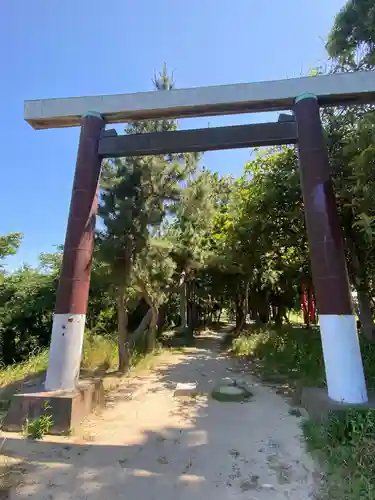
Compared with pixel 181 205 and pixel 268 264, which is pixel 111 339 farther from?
pixel 268 264

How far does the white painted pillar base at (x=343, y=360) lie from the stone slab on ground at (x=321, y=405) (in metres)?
0.09

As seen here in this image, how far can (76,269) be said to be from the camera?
4.89 meters

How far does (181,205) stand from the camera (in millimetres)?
8523

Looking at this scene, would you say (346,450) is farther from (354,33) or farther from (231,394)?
(354,33)

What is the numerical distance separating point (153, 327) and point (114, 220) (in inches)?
216

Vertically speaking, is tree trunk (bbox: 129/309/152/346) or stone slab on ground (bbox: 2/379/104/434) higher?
tree trunk (bbox: 129/309/152/346)

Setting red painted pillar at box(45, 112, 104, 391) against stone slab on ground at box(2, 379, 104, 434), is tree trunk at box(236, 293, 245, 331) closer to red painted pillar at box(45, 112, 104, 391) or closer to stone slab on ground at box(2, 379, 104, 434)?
red painted pillar at box(45, 112, 104, 391)

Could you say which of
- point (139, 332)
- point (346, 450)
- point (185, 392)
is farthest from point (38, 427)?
point (139, 332)

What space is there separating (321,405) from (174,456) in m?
1.82

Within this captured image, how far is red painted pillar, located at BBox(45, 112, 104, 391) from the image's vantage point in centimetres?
464

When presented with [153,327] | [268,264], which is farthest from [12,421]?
[268,264]

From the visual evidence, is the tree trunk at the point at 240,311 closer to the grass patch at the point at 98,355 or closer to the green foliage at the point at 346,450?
the grass patch at the point at 98,355

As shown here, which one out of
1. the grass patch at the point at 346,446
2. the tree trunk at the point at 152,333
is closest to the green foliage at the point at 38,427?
the grass patch at the point at 346,446

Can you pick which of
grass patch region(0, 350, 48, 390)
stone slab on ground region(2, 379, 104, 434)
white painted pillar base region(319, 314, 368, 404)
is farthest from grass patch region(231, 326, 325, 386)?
grass patch region(0, 350, 48, 390)
